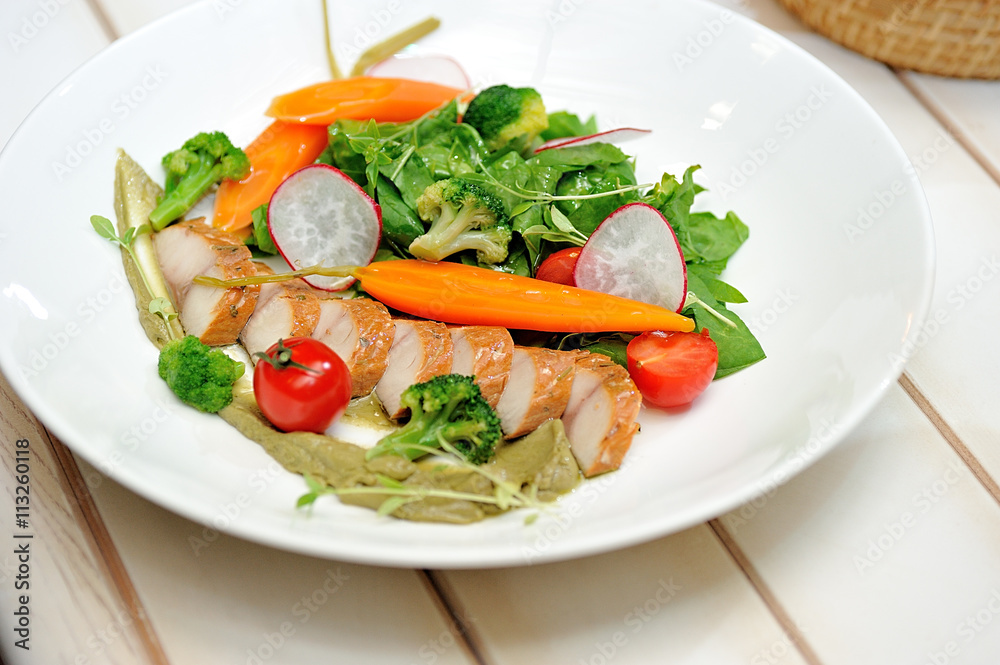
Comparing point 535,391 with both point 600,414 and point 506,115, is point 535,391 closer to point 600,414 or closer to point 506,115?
point 600,414

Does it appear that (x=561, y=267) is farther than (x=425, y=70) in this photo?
No

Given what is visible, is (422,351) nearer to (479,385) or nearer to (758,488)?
(479,385)

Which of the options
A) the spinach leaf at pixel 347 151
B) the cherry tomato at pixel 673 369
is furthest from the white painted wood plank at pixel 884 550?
the spinach leaf at pixel 347 151
